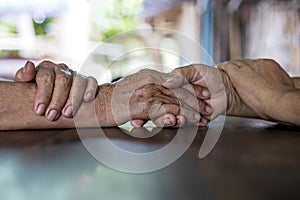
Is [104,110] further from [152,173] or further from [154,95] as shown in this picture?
[152,173]

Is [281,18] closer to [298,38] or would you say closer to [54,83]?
[298,38]

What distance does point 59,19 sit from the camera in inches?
156

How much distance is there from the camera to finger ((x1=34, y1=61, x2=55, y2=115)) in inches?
28.1

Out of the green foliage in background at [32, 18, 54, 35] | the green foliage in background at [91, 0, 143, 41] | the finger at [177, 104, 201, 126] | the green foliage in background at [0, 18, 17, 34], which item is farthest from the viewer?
the green foliage in background at [91, 0, 143, 41]

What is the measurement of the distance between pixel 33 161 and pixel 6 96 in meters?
0.28

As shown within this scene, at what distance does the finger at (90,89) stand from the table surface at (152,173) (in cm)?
11

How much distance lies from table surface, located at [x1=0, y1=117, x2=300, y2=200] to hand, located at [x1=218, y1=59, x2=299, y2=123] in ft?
0.48

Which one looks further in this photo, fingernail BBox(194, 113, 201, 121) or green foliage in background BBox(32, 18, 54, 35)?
green foliage in background BBox(32, 18, 54, 35)

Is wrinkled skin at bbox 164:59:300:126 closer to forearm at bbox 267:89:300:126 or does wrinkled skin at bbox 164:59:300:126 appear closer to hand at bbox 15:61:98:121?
forearm at bbox 267:89:300:126

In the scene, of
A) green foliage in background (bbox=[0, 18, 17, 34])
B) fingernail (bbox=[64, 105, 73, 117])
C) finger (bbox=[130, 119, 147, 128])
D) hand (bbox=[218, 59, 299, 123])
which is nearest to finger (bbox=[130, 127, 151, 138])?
finger (bbox=[130, 119, 147, 128])

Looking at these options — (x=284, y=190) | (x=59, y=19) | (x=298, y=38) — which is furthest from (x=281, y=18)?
(x=284, y=190)

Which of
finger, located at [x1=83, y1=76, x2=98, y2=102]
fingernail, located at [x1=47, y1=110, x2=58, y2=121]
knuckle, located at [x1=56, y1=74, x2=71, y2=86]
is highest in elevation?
knuckle, located at [x1=56, y1=74, x2=71, y2=86]

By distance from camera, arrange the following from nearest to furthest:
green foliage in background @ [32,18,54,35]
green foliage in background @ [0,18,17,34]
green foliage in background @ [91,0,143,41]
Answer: green foliage in background @ [0,18,17,34], green foliage in background @ [32,18,54,35], green foliage in background @ [91,0,143,41]

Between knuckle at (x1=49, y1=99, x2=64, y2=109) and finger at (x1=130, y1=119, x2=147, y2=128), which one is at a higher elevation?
knuckle at (x1=49, y1=99, x2=64, y2=109)
